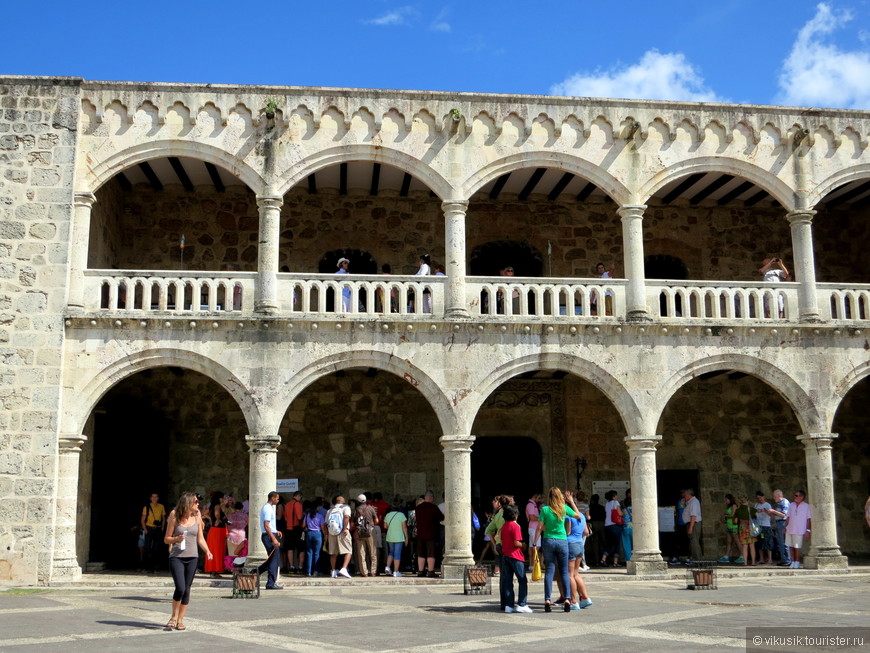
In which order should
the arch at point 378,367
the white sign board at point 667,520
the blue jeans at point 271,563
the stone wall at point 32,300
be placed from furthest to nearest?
the white sign board at point 667,520 < the arch at point 378,367 < the stone wall at point 32,300 < the blue jeans at point 271,563

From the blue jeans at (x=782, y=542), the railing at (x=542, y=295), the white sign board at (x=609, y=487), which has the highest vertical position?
the railing at (x=542, y=295)

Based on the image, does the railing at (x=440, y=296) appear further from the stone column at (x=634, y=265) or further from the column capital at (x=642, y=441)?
the column capital at (x=642, y=441)

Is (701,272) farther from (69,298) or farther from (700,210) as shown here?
(69,298)

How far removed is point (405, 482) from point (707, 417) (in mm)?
5796

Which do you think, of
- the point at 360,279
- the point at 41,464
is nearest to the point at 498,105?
the point at 360,279

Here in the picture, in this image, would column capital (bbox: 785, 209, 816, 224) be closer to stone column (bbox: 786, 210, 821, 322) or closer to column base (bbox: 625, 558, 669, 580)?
stone column (bbox: 786, 210, 821, 322)

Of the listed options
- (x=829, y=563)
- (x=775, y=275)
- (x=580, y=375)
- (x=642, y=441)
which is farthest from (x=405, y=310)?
(x=829, y=563)

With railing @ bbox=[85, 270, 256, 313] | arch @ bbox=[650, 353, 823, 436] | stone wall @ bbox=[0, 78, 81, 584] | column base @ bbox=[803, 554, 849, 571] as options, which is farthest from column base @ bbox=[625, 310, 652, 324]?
stone wall @ bbox=[0, 78, 81, 584]

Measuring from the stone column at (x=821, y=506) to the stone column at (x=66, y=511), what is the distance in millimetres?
11001

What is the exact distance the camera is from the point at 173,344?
14281mm

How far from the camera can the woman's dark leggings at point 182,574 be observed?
29.2 ft

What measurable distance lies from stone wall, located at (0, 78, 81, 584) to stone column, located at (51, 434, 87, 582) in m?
0.12

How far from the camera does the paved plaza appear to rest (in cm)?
812

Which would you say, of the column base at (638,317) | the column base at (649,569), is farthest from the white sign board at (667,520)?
the column base at (638,317)
